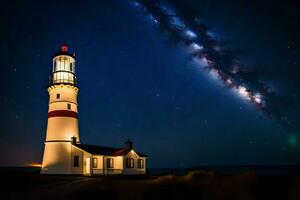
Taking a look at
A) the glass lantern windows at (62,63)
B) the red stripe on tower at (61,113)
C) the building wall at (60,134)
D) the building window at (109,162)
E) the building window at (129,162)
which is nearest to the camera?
the building wall at (60,134)

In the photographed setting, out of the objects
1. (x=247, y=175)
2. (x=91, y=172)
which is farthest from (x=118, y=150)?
(x=247, y=175)

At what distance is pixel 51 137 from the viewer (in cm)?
2794

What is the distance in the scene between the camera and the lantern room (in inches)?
1123

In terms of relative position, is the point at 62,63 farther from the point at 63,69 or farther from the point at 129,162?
the point at 129,162

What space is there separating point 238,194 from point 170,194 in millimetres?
2513

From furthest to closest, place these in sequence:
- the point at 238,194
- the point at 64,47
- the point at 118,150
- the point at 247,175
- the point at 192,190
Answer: the point at 118,150, the point at 64,47, the point at 247,175, the point at 192,190, the point at 238,194

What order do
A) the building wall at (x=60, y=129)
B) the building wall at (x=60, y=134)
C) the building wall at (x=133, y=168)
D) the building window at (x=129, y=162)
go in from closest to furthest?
1. the building wall at (x=60, y=134)
2. the building wall at (x=60, y=129)
3. the building wall at (x=133, y=168)
4. the building window at (x=129, y=162)

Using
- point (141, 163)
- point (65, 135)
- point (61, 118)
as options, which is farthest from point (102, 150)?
point (61, 118)

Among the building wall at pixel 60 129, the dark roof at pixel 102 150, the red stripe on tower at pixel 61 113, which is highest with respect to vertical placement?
the red stripe on tower at pixel 61 113

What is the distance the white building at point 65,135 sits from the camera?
27594 millimetres

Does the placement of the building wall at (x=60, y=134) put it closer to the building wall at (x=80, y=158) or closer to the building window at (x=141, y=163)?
the building wall at (x=80, y=158)

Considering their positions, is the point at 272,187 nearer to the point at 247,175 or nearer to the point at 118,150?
the point at 247,175

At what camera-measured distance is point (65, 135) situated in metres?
27.8

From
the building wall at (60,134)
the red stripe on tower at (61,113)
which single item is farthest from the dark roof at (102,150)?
the red stripe on tower at (61,113)
